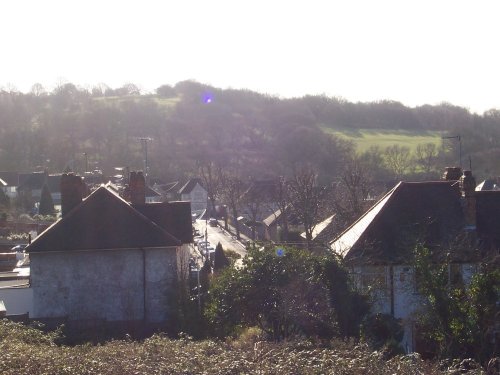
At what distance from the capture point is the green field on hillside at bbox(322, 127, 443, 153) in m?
102

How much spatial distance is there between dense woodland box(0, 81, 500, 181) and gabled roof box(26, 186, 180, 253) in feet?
178

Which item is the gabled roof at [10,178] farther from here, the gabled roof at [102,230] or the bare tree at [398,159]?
the gabled roof at [102,230]

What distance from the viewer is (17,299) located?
24.3 metres

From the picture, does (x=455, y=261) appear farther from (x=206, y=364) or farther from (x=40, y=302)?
(x=40, y=302)

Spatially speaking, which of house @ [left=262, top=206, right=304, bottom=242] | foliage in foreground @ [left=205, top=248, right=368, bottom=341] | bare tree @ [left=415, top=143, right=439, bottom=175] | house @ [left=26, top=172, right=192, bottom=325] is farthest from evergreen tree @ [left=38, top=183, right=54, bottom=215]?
foliage in foreground @ [left=205, top=248, right=368, bottom=341]

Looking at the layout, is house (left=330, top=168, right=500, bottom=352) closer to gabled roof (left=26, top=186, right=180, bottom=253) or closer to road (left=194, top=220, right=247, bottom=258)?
gabled roof (left=26, top=186, right=180, bottom=253)

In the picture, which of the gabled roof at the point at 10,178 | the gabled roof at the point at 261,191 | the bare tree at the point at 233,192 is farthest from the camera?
the gabled roof at the point at 10,178

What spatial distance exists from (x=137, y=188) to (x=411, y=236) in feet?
31.5

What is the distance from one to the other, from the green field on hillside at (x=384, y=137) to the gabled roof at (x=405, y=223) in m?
72.7

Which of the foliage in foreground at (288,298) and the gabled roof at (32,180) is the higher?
the gabled roof at (32,180)

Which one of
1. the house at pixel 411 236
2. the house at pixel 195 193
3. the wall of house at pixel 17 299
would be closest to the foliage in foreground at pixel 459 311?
the house at pixel 411 236

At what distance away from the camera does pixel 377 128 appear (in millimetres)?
121062

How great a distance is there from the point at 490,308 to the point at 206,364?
783cm

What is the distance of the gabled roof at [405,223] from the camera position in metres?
21.0
